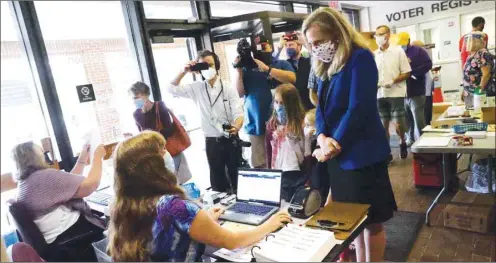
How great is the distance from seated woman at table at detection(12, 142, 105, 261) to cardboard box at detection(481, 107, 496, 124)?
5.95 feet

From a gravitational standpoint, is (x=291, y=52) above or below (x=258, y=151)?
above

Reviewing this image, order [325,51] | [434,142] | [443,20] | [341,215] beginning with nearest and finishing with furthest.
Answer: [443,20]
[341,215]
[325,51]
[434,142]

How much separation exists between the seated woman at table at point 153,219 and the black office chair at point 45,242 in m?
0.68

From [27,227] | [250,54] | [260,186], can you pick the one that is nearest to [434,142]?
[260,186]

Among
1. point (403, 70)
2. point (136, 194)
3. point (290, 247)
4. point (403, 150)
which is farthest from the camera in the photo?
point (403, 150)

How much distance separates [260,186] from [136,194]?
686 mm

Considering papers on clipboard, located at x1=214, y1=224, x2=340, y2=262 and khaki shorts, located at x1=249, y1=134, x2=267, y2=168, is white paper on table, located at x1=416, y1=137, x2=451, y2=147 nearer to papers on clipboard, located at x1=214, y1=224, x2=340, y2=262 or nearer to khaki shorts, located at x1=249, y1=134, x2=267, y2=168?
papers on clipboard, located at x1=214, y1=224, x2=340, y2=262

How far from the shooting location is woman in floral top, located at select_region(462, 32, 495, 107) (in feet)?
2.57

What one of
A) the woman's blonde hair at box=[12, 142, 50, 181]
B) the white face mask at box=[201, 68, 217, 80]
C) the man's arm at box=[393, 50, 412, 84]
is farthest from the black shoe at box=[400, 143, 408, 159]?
the woman's blonde hair at box=[12, 142, 50, 181]

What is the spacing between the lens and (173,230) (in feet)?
3.81

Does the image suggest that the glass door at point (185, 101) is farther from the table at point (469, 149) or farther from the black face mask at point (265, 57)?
the table at point (469, 149)

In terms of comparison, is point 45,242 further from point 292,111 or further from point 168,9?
point 168,9

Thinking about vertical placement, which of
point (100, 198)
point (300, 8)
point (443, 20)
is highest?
point (300, 8)

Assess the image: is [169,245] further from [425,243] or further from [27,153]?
[425,243]
